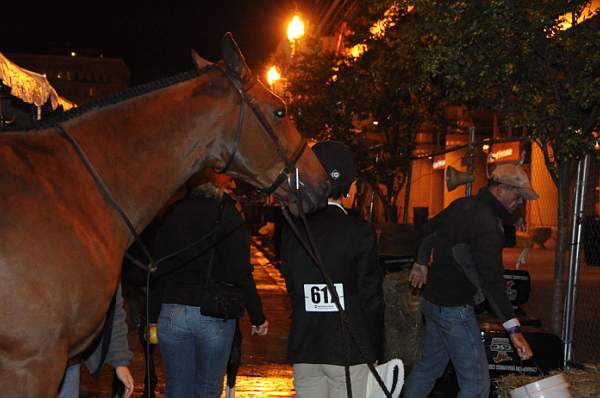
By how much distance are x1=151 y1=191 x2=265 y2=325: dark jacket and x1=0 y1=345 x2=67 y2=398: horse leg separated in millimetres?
2296

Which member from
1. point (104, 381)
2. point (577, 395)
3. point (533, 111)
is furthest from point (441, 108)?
point (577, 395)

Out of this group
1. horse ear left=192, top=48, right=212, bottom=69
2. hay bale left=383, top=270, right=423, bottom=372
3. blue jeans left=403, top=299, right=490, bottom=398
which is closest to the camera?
horse ear left=192, top=48, right=212, bottom=69

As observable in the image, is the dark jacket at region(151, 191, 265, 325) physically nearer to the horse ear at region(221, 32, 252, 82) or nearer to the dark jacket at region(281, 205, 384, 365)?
the dark jacket at region(281, 205, 384, 365)

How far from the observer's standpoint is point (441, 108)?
15.7 m

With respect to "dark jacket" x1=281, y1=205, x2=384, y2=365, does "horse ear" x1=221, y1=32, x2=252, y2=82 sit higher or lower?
higher

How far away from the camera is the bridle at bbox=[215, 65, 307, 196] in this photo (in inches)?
149

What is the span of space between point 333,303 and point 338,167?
2.67 ft

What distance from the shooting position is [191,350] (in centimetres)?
544

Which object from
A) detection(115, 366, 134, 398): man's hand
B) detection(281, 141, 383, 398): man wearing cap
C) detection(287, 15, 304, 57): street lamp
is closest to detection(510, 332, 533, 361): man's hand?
detection(281, 141, 383, 398): man wearing cap

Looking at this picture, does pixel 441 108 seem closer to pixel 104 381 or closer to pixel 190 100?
pixel 104 381

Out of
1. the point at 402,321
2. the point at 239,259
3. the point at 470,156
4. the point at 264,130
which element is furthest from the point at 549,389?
the point at 470,156

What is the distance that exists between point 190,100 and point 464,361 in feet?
11.3

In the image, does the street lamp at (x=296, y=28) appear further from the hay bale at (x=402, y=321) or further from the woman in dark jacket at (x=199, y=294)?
the woman in dark jacket at (x=199, y=294)

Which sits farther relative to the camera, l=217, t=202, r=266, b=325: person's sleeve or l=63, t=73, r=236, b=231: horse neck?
l=217, t=202, r=266, b=325: person's sleeve
